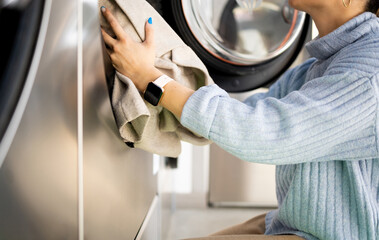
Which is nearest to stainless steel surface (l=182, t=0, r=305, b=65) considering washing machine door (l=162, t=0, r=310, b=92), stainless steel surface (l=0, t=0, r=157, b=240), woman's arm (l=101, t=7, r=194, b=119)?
washing machine door (l=162, t=0, r=310, b=92)

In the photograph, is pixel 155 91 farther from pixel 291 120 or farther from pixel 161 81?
pixel 291 120

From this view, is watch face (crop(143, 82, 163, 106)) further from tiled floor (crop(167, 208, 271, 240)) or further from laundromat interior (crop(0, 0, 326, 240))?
tiled floor (crop(167, 208, 271, 240))

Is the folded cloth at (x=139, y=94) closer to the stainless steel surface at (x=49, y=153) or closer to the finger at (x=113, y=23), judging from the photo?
the finger at (x=113, y=23)

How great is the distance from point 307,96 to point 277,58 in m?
0.58

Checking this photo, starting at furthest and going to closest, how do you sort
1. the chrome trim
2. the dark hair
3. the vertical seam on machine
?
the dark hair → the vertical seam on machine → the chrome trim

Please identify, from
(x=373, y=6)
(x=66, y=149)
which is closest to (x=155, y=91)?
(x=66, y=149)

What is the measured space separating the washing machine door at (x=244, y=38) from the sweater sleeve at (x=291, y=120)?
1.52 ft

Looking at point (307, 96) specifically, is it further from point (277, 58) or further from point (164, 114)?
Answer: point (277, 58)

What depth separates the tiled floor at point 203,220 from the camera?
5.92 ft

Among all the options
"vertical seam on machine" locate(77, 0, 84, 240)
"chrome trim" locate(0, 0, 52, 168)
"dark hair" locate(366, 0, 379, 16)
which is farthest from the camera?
"dark hair" locate(366, 0, 379, 16)

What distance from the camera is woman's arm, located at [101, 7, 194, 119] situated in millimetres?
696

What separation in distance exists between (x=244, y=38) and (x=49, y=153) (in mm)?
872

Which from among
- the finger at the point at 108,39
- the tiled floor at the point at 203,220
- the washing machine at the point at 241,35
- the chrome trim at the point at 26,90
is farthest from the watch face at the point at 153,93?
the tiled floor at the point at 203,220

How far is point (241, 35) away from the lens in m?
1.20
